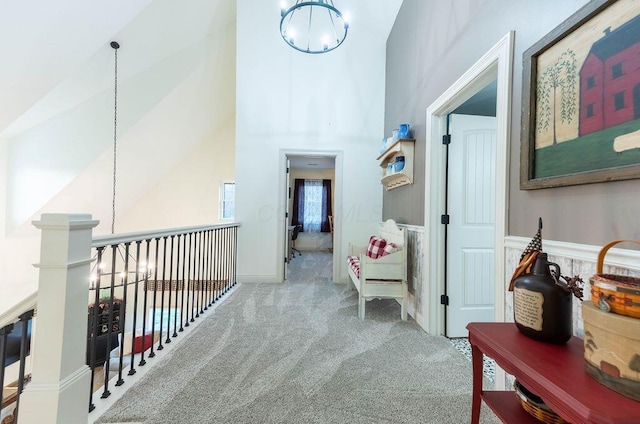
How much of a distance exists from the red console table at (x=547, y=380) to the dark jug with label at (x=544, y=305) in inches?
1.5

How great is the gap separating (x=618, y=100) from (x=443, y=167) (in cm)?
141

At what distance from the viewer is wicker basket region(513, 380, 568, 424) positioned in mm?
823

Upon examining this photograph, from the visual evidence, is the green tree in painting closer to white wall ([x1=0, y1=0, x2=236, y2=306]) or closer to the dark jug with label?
the dark jug with label

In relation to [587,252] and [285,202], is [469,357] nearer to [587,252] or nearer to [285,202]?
[587,252]

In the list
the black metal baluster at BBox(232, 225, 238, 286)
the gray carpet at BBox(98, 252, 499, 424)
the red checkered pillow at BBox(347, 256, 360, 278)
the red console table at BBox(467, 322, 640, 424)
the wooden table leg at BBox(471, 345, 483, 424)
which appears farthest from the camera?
the black metal baluster at BBox(232, 225, 238, 286)

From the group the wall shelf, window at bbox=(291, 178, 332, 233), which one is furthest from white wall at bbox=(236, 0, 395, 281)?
window at bbox=(291, 178, 332, 233)

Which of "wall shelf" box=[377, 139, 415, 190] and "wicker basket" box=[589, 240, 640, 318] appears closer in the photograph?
"wicker basket" box=[589, 240, 640, 318]

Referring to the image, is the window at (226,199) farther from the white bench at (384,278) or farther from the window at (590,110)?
the window at (590,110)

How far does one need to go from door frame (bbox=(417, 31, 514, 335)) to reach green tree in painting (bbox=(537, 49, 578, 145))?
0.21m

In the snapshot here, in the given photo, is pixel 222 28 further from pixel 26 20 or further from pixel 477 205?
pixel 477 205

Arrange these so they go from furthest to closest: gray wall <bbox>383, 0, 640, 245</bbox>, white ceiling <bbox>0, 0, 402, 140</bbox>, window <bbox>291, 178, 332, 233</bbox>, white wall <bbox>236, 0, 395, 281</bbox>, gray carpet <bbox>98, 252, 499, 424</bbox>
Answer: window <bbox>291, 178, 332, 233</bbox> → white wall <bbox>236, 0, 395, 281</bbox> → white ceiling <bbox>0, 0, 402, 140</bbox> → gray carpet <bbox>98, 252, 499, 424</bbox> → gray wall <bbox>383, 0, 640, 245</bbox>

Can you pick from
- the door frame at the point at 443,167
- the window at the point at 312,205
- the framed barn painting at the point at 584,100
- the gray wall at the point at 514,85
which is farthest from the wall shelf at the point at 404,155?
the window at the point at 312,205

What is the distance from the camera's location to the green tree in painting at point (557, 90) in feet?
3.44

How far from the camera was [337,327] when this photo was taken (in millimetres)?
2322
